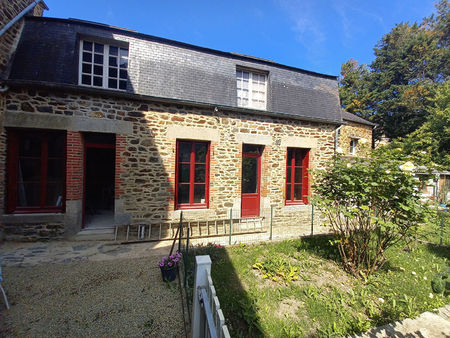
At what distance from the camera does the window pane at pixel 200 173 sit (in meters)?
6.17

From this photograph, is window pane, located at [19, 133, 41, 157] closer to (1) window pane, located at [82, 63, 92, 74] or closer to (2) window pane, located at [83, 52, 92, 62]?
(1) window pane, located at [82, 63, 92, 74]

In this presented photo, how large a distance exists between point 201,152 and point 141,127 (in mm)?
1944

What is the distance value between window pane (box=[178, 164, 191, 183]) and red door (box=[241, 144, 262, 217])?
2.01m

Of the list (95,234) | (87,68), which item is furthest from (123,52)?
(95,234)

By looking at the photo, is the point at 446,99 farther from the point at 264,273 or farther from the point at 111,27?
the point at 111,27

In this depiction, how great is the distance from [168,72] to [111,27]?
1.90 metres

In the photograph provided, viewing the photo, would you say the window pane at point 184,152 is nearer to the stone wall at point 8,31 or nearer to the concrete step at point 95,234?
the concrete step at point 95,234

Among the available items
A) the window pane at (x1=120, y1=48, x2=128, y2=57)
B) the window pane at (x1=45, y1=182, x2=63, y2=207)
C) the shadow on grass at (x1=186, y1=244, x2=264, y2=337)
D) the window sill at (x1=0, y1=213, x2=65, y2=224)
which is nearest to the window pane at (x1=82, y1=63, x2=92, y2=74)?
the window pane at (x1=120, y1=48, x2=128, y2=57)

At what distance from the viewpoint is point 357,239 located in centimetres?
401

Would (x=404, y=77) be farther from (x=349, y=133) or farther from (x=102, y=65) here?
(x=102, y=65)

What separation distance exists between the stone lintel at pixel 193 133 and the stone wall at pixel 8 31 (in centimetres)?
415

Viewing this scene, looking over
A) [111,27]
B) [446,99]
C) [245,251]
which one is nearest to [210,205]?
[245,251]

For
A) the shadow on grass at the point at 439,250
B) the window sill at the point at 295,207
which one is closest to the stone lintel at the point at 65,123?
the window sill at the point at 295,207

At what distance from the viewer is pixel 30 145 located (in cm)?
509
